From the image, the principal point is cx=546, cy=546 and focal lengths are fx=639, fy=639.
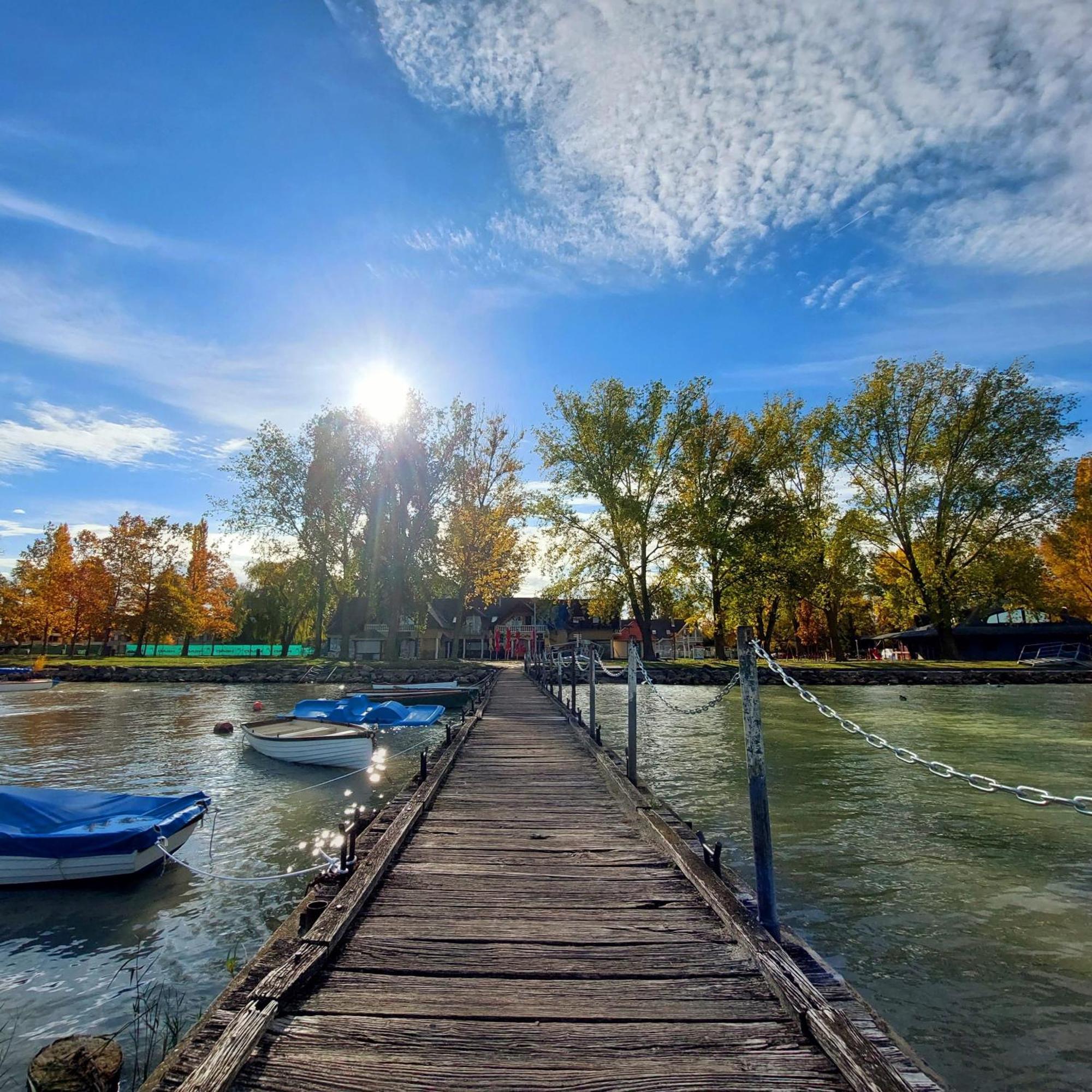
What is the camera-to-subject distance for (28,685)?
132ft

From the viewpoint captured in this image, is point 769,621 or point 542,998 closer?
point 542,998

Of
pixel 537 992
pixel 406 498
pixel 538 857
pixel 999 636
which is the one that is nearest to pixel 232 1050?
pixel 537 992

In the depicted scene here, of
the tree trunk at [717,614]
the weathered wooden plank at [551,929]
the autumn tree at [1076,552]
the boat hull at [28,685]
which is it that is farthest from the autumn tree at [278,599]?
the autumn tree at [1076,552]

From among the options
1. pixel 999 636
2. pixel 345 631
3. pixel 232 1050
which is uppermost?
pixel 345 631

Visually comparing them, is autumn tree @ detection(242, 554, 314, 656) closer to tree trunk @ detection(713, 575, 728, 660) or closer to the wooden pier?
tree trunk @ detection(713, 575, 728, 660)

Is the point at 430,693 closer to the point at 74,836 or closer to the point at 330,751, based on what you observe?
the point at 330,751

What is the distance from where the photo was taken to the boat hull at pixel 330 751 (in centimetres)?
1537

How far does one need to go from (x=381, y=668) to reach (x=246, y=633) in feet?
215

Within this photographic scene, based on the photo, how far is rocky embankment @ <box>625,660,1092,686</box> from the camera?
134ft

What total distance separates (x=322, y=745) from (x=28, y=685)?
3700 cm

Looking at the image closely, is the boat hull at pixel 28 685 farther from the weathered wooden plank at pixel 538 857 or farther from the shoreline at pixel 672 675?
the weathered wooden plank at pixel 538 857

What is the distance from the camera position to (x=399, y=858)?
6.35m

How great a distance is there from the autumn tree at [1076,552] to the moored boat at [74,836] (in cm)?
5623

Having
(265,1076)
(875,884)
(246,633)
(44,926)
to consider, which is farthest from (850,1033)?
(246,633)
